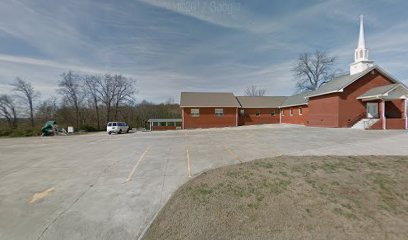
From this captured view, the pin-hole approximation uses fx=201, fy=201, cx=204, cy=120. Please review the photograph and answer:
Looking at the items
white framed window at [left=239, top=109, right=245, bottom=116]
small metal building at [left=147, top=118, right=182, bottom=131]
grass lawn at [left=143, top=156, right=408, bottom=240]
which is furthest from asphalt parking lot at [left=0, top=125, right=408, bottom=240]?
small metal building at [left=147, top=118, right=182, bottom=131]

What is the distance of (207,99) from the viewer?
35.5m

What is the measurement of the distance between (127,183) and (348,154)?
982 cm

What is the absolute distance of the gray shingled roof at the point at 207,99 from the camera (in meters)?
34.0

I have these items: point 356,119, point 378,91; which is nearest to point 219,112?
point 356,119

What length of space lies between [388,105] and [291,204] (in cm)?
2558

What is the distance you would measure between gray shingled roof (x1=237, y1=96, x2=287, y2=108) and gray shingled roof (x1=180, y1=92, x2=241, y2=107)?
8.09 feet

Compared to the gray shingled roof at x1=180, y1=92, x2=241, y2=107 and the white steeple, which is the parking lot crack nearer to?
the gray shingled roof at x1=180, y1=92, x2=241, y2=107

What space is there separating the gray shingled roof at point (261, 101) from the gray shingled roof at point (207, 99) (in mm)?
2467

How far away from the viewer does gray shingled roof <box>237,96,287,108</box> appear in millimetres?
37375

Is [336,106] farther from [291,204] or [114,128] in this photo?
[114,128]

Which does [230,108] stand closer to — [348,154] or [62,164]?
[348,154]

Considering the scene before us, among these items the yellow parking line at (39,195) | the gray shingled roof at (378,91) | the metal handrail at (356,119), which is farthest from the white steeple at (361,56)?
the yellow parking line at (39,195)

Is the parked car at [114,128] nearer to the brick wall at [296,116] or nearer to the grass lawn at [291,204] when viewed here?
the grass lawn at [291,204]

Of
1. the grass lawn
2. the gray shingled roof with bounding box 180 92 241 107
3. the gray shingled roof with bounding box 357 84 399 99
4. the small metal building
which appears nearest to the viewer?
the grass lawn
